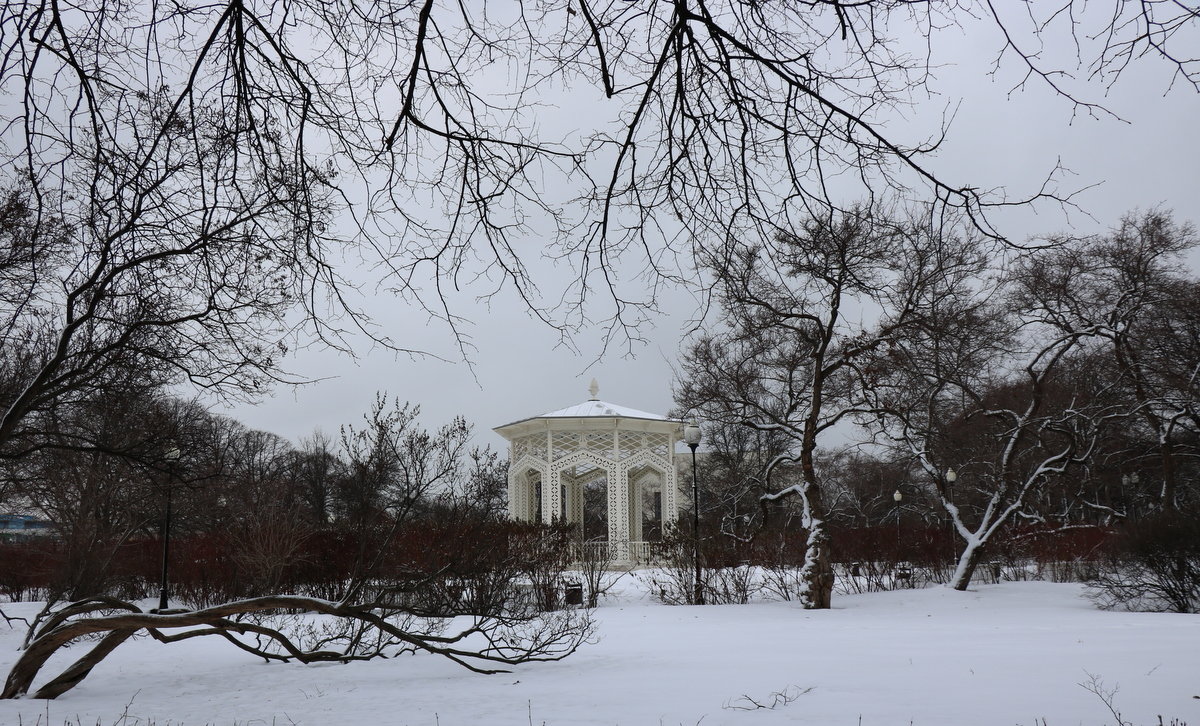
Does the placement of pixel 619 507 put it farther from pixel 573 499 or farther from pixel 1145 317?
pixel 1145 317

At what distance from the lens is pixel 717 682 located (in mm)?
6480

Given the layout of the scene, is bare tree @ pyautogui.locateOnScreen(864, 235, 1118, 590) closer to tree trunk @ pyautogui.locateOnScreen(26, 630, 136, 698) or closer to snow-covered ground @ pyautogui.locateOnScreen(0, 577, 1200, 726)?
snow-covered ground @ pyautogui.locateOnScreen(0, 577, 1200, 726)

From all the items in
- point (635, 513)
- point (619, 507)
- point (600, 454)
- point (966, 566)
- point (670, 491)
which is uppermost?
point (600, 454)

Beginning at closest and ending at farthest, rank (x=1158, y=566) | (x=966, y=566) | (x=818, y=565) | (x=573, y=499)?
(x=1158, y=566), (x=818, y=565), (x=966, y=566), (x=573, y=499)

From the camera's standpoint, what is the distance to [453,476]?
1076 centimetres

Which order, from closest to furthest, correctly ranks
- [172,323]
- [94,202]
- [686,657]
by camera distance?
[94,202]
[172,323]
[686,657]

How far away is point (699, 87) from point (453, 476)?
7973mm

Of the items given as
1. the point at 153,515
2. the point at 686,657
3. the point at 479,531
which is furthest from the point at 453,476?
the point at 153,515

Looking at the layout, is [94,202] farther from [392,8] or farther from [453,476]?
[453,476]

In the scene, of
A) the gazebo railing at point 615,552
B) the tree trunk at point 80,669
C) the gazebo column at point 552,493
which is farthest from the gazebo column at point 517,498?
the tree trunk at point 80,669

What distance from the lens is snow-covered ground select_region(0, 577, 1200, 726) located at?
527 centimetres

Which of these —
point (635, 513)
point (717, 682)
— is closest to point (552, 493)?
point (635, 513)

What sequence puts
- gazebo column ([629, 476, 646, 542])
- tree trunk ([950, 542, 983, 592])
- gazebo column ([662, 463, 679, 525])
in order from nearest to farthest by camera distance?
tree trunk ([950, 542, 983, 592])
gazebo column ([662, 463, 679, 525])
gazebo column ([629, 476, 646, 542])

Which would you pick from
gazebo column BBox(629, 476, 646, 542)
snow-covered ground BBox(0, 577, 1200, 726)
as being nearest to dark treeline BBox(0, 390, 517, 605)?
snow-covered ground BBox(0, 577, 1200, 726)
